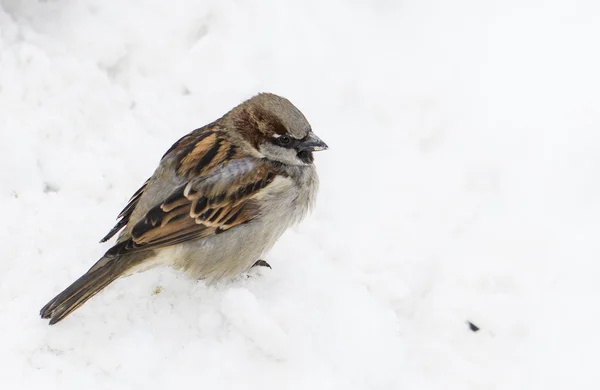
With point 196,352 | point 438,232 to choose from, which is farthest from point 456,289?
point 196,352

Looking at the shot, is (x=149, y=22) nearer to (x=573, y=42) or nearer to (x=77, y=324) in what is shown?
(x=77, y=324)

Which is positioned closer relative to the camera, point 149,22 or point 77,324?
point 77,324

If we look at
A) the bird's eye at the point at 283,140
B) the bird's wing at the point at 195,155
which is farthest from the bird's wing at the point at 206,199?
the bird's eye at the point at 283,140

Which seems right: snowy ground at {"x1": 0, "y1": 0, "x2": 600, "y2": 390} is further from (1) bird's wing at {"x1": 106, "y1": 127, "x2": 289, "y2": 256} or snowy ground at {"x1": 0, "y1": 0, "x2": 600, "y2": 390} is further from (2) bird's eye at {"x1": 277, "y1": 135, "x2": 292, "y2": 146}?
(2) bird's eye at {"x1": 277, "y1": 135, "x2": 292, "y2": 146}

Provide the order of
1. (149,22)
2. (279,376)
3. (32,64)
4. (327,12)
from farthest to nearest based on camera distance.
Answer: (327,12) → (149,22) → (32,64) → (279,376)

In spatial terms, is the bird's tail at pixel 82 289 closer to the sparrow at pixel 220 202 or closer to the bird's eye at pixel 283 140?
the sparrow at pixel 220 202

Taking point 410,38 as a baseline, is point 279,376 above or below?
below

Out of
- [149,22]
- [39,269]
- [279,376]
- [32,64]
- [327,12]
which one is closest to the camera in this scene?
[279,376]

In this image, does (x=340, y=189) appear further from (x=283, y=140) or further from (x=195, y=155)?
(x=195, y=155)
